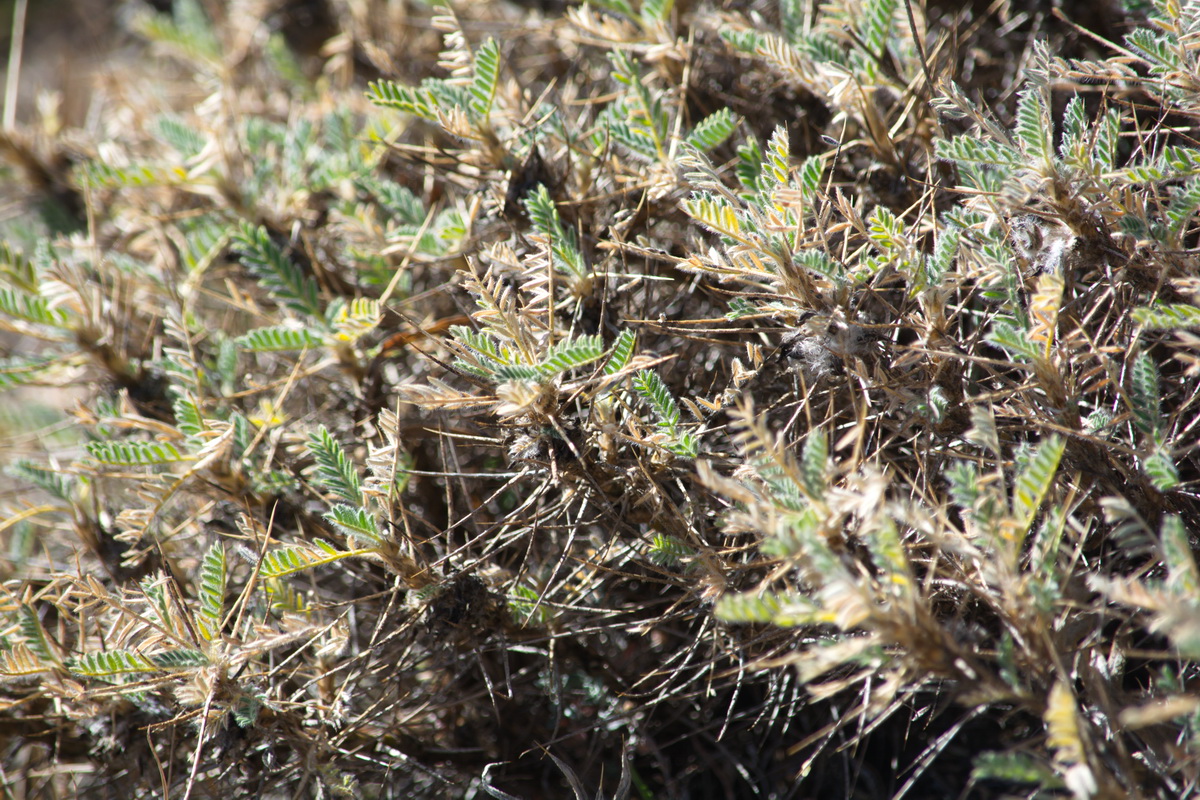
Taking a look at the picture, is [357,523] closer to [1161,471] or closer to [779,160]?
[779,160]

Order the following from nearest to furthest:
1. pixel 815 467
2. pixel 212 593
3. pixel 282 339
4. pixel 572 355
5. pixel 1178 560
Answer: pixel 1178 560, pixel 815 467, pixel 572 355, pixel 212 593, pixel 282 339

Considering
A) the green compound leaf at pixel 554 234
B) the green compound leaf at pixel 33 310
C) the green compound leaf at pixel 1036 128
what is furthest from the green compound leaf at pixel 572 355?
the green compound leaf at pixel 33 310

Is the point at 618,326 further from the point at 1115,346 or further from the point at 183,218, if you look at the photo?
the point at 183,218

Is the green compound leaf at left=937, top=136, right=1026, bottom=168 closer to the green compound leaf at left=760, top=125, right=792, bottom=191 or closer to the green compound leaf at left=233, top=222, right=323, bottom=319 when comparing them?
the green compound leaf at left=760, top=125, right=792, bottom=191

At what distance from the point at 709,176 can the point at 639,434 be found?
1.09ft

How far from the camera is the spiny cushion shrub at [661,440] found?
2.94 feet

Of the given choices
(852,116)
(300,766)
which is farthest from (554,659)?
(852,116)

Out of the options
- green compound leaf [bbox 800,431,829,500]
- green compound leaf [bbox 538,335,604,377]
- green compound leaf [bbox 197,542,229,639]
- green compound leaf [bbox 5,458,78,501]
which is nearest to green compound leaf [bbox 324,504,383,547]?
green compound leaf [bbox 197,542,229,639]

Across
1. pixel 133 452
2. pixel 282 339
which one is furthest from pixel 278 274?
pixel 133 452

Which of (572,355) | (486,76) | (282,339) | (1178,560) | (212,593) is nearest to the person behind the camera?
(1178,560)

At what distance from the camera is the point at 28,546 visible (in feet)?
4.90

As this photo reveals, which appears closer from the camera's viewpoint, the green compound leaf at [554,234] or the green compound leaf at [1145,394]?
the green compound leaf at [1145,394]

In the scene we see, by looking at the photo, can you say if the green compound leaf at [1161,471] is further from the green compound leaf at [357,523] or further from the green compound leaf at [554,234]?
the green compound leaf at [357,523]

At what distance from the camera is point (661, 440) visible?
1.04m
